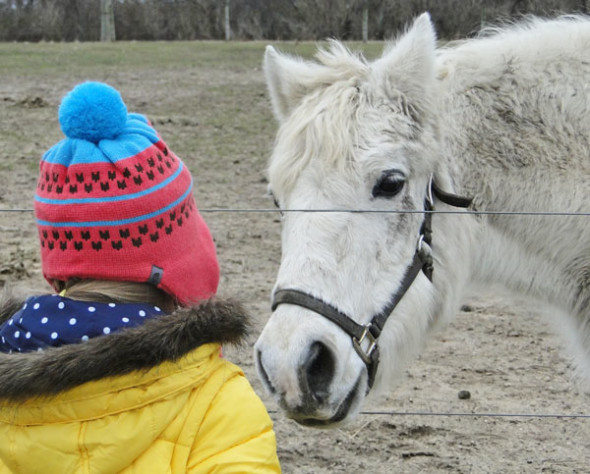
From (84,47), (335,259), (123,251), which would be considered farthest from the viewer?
(84,47)

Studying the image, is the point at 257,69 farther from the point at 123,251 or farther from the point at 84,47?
the point at 123,251

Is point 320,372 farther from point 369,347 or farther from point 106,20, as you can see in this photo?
point 106,20

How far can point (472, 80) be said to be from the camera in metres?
2.63

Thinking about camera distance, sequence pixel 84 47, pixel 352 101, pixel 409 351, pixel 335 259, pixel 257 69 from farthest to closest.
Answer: pixel 84 47 → pixel 257 69 → pixel 409 351 → pixel 352 101 → pixel 335 259

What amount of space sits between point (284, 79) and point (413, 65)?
17.0 inches

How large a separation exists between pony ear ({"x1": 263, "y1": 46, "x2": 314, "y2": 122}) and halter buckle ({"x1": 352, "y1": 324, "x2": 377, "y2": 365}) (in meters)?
0.82

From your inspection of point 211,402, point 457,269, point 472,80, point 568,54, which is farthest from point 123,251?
point 568,54

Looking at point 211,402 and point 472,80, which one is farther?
point 472,80

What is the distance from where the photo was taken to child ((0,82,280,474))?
1.82m

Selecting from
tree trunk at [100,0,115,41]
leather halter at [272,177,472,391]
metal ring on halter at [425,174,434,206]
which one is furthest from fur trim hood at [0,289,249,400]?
tree trunk at [100,0,115,41]

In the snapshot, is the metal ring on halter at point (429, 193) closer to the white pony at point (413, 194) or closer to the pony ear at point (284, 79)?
the white pony at point (413, 194)

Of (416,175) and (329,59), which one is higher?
(329,59)

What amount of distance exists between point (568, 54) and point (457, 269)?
0.81 metres

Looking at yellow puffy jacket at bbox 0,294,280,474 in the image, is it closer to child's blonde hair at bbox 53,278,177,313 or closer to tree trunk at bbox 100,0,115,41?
child's blonde hair at bbox 53,278,177,313
